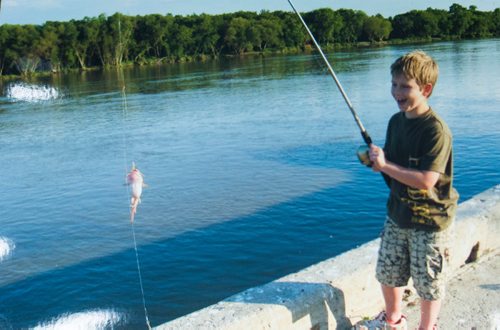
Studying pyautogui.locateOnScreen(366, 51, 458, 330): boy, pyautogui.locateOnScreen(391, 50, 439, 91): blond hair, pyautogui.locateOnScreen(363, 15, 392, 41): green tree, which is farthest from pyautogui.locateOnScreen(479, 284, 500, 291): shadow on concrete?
pyautogui.locateOnScreen(363, 15, 392, 41): green tree

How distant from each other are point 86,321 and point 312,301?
195 inches

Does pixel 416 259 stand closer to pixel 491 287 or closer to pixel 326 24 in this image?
pixel 491 287

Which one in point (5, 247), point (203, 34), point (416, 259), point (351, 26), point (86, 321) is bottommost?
point (86, 321)

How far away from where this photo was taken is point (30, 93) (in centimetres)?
5112

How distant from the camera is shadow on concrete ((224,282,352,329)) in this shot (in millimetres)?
3801

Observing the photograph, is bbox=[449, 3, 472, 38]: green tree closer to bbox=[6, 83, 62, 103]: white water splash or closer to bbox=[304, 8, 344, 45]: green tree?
bbox=[304, 8, 344, 45]: green tree

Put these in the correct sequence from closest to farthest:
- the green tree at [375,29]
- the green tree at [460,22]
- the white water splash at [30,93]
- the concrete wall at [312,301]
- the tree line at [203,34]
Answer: the concrete wall at [312,301], the white water splash at [30,93], the tree line at [203,34], the green tree at [460,22], the green tree at [375,29]

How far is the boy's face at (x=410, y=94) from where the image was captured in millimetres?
3494

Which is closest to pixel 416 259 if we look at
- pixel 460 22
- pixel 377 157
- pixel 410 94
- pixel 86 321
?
pixel 377 157

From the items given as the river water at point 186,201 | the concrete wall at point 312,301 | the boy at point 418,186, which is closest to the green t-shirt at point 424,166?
the boy at point 418,186

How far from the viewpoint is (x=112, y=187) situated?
14.5 metres

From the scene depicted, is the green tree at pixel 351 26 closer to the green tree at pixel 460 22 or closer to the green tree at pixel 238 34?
the green tree at pixel 460 22

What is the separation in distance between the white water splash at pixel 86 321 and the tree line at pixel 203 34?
33.4m

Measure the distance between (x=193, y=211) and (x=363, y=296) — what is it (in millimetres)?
7719
